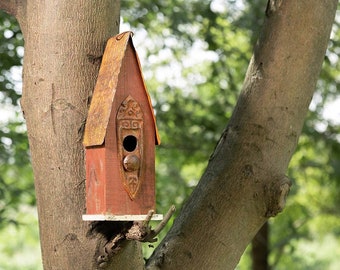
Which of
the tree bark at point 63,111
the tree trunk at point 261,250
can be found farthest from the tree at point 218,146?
the tree trunk at point 261,250

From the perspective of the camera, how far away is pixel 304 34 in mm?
2734

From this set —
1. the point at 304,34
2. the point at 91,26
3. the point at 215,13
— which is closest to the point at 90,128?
the point at 91,26

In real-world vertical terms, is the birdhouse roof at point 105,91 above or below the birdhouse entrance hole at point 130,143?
above

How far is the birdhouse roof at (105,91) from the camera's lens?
7.23 ft

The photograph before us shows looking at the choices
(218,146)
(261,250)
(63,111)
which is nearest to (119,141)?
(63,111)

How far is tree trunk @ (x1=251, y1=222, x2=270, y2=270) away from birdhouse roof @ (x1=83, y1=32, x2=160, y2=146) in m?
3.54

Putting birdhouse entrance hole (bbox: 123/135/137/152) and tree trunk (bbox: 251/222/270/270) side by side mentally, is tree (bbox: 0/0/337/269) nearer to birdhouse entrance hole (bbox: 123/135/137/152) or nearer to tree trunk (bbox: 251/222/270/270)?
birdhouse entrance hole (bbox: 123/135/137/152)

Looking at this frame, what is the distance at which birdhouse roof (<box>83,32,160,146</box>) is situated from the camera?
220cm

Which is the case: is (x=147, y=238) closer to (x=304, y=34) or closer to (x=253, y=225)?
(x=253, y=225)

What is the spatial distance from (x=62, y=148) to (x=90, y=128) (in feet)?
0.38

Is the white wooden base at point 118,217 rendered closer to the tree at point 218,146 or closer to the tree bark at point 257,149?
the tree at point 218,146

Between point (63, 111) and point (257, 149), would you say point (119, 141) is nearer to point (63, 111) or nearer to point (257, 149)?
point (63, 111)

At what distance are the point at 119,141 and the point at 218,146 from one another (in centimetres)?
58

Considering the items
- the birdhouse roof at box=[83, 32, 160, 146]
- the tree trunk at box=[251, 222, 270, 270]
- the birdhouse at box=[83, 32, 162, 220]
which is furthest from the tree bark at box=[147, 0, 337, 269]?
the tree trunk at box=[251, 222, 270, 270]
